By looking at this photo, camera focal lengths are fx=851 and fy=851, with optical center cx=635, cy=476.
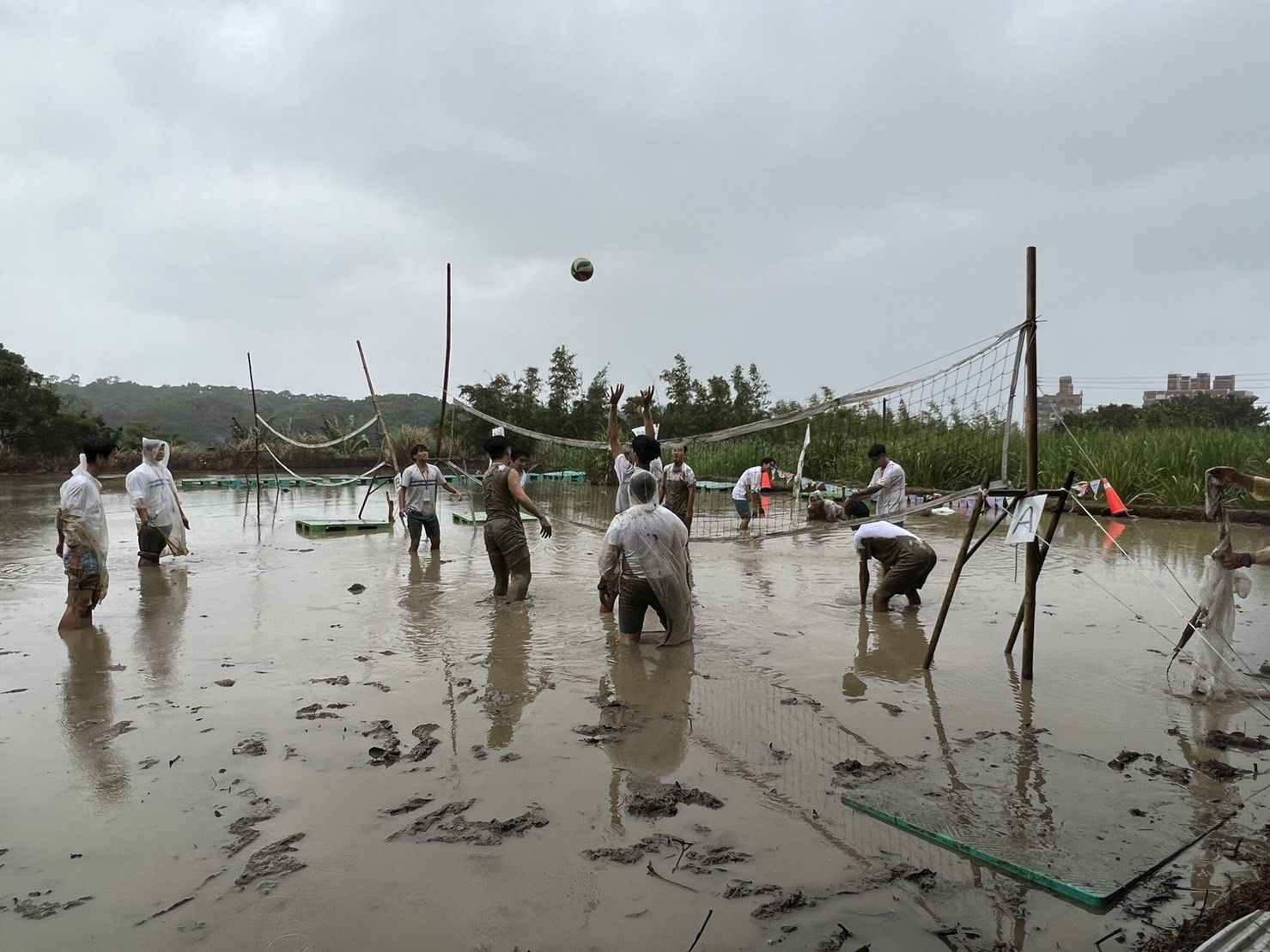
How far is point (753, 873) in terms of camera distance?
3.15m

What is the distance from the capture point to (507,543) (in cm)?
808

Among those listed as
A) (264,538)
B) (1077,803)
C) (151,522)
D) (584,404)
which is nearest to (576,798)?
(1077,803)

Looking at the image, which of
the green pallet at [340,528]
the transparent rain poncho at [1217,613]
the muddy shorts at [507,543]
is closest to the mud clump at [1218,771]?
the transparent rain poncho at [1217,613]

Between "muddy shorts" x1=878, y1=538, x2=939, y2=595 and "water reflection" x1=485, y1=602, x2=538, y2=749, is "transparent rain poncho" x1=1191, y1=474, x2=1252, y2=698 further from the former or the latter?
"water reflection" x1=485, y1=602, x2=538, y2=749

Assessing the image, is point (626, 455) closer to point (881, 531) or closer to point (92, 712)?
point (881, 531)

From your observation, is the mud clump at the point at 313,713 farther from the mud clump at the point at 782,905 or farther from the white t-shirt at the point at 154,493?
the white t-shirt at the point at 154,493

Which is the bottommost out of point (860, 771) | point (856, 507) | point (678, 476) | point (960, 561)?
point (860, 771)

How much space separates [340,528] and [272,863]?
11.8m

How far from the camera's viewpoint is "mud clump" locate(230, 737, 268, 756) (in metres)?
4.34

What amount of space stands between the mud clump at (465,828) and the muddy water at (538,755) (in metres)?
0.03

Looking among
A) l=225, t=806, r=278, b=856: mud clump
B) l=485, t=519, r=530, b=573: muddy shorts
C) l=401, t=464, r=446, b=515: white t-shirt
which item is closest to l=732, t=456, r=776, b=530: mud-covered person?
l=401, t=464, r=446, b=515: white t-shirt

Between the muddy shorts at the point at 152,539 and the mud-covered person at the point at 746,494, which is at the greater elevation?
the mud-covered person at the point at 746,494

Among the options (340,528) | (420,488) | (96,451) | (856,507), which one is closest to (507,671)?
(96,451)

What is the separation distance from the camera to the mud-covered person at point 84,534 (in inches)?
264
